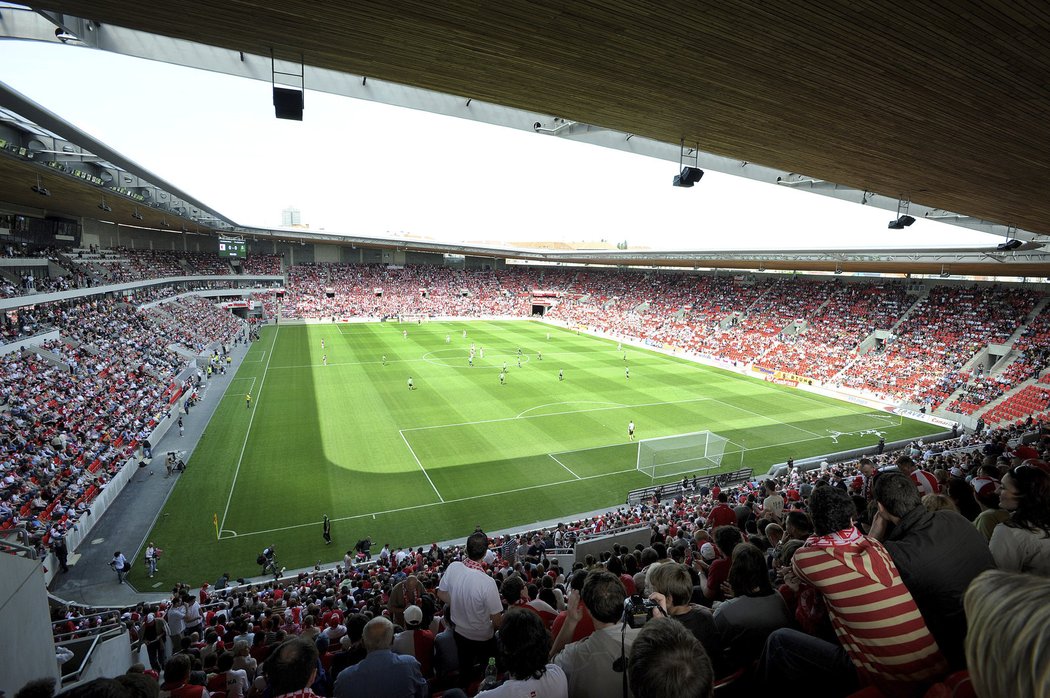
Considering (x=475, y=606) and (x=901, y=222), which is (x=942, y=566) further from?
(x=901, y=222)

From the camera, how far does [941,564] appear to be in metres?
3.03

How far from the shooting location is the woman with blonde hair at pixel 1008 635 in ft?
3.40

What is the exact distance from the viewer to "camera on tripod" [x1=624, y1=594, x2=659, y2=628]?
3025 millimetres

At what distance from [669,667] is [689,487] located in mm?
18231

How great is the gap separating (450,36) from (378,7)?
90cm

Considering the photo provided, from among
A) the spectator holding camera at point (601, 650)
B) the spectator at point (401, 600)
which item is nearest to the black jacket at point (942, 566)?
the spectator holding camera at point (601, 650)

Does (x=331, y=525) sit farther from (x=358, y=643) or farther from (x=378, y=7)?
(x=378, y=7)

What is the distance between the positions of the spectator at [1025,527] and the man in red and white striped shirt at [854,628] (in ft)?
4.70

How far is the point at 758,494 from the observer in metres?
15.0

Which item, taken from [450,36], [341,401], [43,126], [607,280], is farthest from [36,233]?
[607,280]

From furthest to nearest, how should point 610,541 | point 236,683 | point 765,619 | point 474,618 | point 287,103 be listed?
1. point 610,541
2. point 287,103
3. point 236,683
4. point 474,618
5. point 765,619

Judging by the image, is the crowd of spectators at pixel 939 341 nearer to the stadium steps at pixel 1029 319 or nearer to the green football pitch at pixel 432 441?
the stadium steps at pixel 1029 319

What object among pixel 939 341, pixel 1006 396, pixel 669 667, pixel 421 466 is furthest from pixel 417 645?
pixel 939 341

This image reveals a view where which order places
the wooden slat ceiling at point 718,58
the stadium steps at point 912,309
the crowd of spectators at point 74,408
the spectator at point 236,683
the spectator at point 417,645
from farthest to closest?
the stadium steps at point 912,309
the crowd of spectators at point 74,408
the spectator at point 236,683
the wooden slat ceiling at point 718,58
the spectator at point 417,645
